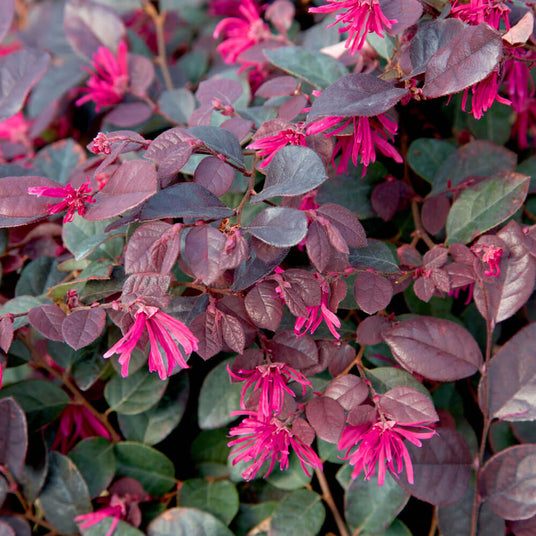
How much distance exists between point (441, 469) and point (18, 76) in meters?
0.85

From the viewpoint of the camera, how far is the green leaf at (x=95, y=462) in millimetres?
732

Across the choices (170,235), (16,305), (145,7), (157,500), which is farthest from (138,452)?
(145,7)

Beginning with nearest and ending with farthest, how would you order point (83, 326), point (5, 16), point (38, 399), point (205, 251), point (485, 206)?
point (205, 251) < point (83, 326) < point (485, 206) < point (38, 399) < point (5, 16)

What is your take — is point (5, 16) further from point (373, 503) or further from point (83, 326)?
point (373, 503)

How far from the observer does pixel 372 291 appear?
1.83ft

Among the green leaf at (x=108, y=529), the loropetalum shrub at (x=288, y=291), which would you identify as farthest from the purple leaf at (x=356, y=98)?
the green leaf at (x=108, y=529)

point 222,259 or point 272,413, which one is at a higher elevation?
point 222,259

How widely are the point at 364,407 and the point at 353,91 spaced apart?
33cm

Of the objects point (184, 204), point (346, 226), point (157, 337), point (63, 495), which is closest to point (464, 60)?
point (346, 226)

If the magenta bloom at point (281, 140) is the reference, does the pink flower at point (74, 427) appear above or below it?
below

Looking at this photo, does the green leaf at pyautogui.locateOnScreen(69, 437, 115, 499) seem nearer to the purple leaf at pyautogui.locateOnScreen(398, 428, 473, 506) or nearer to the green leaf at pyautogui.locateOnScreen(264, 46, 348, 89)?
the purple leaf at pyautogui.locateOnScreen(398, 428, 473, 506)

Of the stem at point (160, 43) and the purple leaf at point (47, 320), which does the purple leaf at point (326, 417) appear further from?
the stem at point (160, 43)

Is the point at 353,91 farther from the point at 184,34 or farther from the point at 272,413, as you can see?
the point at 184,34

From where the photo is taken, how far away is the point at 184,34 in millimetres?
1229
